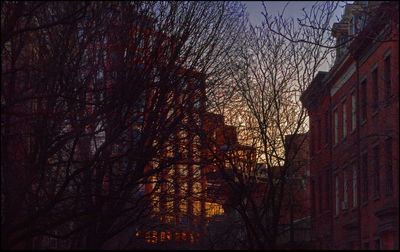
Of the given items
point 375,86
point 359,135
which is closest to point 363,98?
point 359,135

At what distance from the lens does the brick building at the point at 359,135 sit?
2694 cm

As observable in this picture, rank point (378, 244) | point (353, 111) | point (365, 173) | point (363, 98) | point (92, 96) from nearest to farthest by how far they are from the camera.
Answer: point (92, 96) → point (378, 244) → point (365, 173) → point (363, 98) → point (353, 111)

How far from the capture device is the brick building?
2694 cm

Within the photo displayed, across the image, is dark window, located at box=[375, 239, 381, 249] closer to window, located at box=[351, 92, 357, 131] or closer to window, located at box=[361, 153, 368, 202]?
window, located at box=[361, 153, 368, 202]

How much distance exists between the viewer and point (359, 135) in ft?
114

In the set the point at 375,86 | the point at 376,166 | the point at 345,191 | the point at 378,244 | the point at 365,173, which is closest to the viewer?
the point at 378,244

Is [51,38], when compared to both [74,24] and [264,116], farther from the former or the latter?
[264,116]

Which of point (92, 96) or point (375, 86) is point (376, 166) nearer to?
point (375, 86)

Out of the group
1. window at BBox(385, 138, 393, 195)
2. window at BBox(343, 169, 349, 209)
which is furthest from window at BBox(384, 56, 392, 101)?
window at BBox(343, 169, 349, 209)

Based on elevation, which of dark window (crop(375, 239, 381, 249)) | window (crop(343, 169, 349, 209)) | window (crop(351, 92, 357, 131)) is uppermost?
window (crop(351, 92, 357, 131))

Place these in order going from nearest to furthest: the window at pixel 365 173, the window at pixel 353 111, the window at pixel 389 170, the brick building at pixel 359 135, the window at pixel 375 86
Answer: the brick building at pixel 359 135 < the window at pixel 389 170 < the window at pixel 375 86 < the window at pixel 365 173 < the window at pixel 353 111

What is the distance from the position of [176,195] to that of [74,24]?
1159cm

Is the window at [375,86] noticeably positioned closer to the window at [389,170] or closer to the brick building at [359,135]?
the brick building at [359,135]

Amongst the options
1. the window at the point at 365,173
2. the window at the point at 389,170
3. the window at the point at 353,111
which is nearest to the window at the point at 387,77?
the window at the point at 389,170
